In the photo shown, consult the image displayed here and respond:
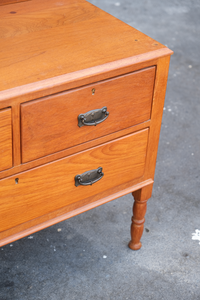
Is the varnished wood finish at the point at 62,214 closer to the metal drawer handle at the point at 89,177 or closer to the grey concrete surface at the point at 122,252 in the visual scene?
the metal drawer handle at the point at 89,177

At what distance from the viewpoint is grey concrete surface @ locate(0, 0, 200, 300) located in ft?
5.15

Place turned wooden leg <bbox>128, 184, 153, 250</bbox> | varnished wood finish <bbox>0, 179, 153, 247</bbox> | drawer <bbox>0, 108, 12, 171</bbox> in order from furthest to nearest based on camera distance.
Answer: turned wooden leg <bbox>128, 184, 153, 250</bbox> → varnished wood finish <bbox>0, 179, 153, 247</bbox> → drawer <bbox>0, 108, 12, 171</bbox>

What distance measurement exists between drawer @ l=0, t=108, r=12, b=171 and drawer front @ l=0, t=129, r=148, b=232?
54mm

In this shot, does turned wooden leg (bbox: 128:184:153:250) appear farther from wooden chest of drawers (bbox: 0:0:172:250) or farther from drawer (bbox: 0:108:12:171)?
drawer (bbox: 0:108:12:171)

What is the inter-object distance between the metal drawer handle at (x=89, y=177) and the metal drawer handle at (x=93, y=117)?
0.58ft

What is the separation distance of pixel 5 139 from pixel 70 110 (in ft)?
0.63

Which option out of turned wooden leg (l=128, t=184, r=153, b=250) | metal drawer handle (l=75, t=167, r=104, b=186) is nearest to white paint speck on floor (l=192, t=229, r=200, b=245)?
turned wooden leg (l=128, t=184, r=153, b=250)

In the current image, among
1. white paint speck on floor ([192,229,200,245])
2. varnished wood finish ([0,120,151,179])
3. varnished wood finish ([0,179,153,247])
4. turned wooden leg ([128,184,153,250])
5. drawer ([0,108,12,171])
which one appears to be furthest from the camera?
white paint speck on floor ([192,229,200,245])

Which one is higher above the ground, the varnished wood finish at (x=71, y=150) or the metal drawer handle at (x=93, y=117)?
the metal drawer handle at (x=93, y=117)

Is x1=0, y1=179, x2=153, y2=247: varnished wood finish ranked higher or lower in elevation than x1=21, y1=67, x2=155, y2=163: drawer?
lower

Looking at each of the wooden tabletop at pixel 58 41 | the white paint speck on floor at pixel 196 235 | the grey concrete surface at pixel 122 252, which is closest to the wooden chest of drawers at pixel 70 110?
the wooden tabletop at pixel 58 41

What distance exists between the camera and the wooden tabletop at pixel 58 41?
1.12 meters

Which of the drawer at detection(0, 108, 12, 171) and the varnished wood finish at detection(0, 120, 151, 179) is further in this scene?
the varnished wood finish at detection(0, 120, 151, 179)

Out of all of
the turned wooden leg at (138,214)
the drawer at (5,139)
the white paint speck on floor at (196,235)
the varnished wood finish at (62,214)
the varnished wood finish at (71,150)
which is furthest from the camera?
the white paint speck on floor at (196,235)
